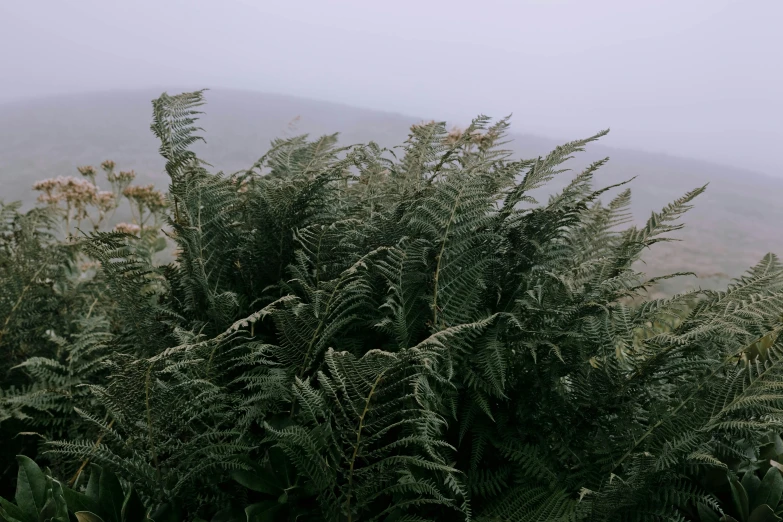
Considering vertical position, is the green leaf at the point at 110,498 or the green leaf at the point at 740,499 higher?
the green leaf at the point at 740,499

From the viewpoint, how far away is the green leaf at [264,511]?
0.54 meters

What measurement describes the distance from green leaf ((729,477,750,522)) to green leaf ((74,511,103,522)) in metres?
0.70

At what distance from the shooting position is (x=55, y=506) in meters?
0.56

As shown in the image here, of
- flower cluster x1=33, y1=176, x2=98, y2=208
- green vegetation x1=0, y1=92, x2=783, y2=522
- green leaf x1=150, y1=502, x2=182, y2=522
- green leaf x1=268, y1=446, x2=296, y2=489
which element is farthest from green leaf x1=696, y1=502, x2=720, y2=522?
flower cluster x1=33, y1=176, x2=98, y2=208

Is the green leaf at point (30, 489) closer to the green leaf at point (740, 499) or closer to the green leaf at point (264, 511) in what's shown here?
the green leaf at point (264, 511)

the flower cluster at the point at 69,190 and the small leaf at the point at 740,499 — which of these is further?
the flower cluster at the point at 69,190

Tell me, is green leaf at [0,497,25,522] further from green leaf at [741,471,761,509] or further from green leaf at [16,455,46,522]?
green leaf at [741,471,761,509]

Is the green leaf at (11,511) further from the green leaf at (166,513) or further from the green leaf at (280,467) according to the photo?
the green leaf at (280,467)

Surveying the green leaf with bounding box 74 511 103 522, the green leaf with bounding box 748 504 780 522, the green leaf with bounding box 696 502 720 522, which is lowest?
the green leaf with bounding box 74 511 103 522

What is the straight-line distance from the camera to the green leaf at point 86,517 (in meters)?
0.51

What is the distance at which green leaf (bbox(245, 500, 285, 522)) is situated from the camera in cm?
54

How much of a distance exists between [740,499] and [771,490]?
4 cm

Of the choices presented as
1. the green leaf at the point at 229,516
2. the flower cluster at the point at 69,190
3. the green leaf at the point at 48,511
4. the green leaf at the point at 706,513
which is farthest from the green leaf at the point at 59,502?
the flower cluster at the point at 69,190

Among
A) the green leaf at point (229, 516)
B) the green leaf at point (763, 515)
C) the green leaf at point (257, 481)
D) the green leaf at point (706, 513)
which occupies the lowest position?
the green leaf at point (229, 516)
